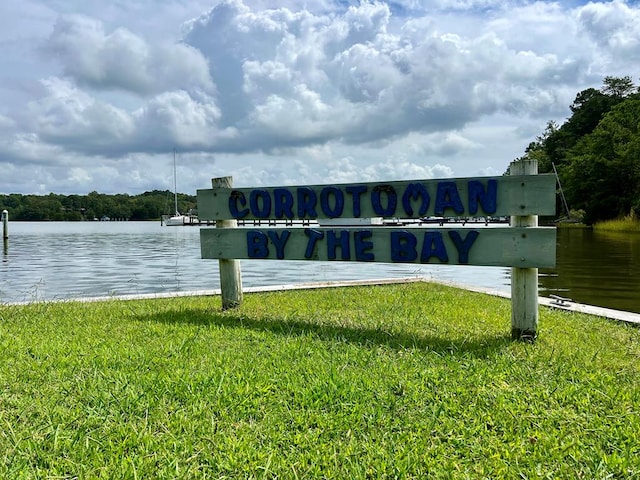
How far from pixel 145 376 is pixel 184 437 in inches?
43.0

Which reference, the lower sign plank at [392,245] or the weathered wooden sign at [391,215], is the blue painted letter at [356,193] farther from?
the lower sign plank at [392,245]

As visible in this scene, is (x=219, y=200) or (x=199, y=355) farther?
(x=219, y=200)

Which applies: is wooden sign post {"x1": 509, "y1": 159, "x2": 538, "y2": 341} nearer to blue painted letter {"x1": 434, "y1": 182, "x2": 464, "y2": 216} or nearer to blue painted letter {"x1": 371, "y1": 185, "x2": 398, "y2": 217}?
blue painted letter {"x1": 434, "y1": 182, "x2": 464, "y2": 216}

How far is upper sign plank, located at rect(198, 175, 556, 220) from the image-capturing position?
5.18 metres

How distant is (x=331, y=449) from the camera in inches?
113

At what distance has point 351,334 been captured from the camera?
212 inches

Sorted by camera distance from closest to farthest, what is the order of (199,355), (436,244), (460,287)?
(199,355)
(436,244)
(460,287)

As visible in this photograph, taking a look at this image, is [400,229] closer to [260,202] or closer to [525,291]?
[525,291]

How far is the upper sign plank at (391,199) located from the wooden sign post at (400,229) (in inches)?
0.4

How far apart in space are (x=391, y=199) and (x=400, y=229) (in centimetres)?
35

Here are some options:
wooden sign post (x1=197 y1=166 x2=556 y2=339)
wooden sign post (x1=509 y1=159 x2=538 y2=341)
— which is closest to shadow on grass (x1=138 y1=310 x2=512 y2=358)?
wooden sign post (x1=509 y1=159 x2=538 y2=341)

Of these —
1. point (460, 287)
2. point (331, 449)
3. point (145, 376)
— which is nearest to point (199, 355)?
point (145, 376)

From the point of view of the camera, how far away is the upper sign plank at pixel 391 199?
5.18 metres

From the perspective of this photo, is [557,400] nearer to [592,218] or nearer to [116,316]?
[116,316]
